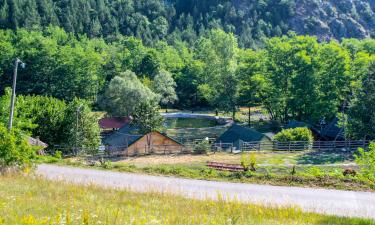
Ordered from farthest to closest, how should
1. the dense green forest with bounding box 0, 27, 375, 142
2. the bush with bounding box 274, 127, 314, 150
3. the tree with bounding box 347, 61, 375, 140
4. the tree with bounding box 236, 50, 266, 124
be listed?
the tree with bounding box 236, 50, 266, 124 < the dense green forest with bounding box 0, 27, 375, 142 < the bush with bounding box 274, 127, 314, 150 < the tree with bounding box 347, 61, 375, 140

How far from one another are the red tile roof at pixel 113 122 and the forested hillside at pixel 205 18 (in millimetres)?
76387

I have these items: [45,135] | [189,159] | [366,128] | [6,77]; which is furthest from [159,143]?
[6,77]

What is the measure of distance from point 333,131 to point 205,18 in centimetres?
11944

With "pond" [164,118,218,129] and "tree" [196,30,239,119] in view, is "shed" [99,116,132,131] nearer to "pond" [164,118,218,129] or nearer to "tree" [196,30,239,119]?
"pond" [164,118,218,129]

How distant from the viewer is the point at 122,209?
353 inches

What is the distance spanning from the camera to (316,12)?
520ft

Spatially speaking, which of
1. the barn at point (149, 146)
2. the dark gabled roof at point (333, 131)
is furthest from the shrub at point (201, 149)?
the dark gabled roof at point (333, 131)

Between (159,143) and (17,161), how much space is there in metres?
25.1

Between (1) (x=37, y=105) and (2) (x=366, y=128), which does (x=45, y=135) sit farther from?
(2) (x=366, y=128)

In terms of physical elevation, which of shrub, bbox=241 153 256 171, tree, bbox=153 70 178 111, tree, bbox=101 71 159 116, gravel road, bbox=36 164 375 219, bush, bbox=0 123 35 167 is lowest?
gravel road, bbox=36 164 375 219

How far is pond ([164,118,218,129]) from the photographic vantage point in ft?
221

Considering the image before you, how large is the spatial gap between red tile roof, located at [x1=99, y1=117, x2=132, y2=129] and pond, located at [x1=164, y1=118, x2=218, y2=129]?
694 centimetres

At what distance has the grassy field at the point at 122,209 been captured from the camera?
776 cm

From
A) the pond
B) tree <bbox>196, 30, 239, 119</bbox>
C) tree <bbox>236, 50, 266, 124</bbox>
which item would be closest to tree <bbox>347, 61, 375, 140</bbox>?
tree <bbox>236, 50, 266, 124</bbox>
